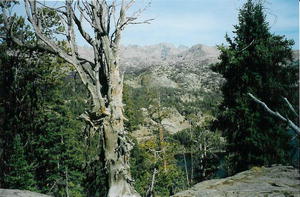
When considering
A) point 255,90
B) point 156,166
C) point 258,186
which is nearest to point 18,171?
point 156,166

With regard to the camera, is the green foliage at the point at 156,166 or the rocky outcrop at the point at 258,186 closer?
the rocky outcrop at the point at 258,186

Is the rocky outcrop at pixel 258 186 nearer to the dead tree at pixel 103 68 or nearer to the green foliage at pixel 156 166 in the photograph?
the dead tree at pixel 103 68

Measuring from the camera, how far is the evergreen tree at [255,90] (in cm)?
1590

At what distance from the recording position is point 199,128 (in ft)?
107

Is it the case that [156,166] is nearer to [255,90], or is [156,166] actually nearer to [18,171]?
[18,171]

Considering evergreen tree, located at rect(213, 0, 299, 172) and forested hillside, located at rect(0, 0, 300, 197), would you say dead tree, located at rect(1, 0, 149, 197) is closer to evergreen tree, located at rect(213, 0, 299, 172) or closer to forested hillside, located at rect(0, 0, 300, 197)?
forested hillside, located at rect(0, 0, 300, 197)

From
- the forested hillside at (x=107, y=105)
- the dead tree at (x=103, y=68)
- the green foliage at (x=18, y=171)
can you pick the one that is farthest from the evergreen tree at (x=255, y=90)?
the green foliage at (x=18, y=171)

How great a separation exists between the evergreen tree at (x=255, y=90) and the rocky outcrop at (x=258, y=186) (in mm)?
6843

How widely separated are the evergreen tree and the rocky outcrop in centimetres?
684

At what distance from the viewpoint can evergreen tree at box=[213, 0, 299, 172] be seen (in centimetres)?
1590

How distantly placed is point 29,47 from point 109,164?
9.98 feet

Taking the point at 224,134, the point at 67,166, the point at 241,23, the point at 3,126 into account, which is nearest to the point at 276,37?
the point at 241,23

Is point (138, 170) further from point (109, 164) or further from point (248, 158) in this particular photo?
point (109, 164)

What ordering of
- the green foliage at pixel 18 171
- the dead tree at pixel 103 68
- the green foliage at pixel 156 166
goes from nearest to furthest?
the dead tree at pixel 103 68
the green foliage at pixel 18 171
the green foliage at pixel 156 166
